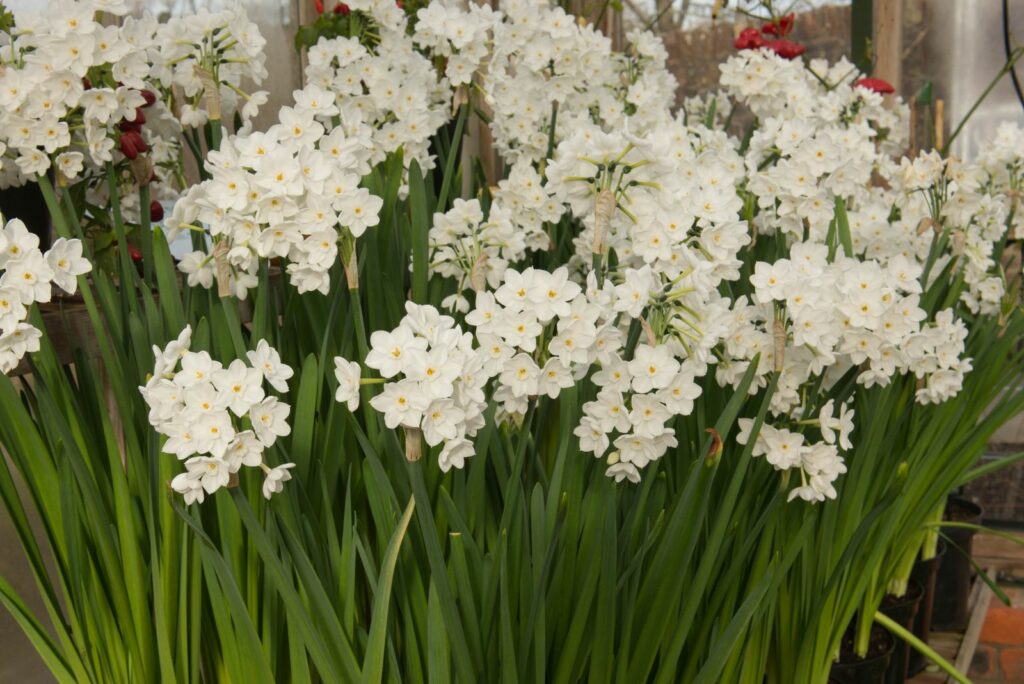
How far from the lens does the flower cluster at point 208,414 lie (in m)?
0.71

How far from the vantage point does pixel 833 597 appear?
1351 millimetres

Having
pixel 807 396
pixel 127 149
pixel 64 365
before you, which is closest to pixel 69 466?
pixel 64 365

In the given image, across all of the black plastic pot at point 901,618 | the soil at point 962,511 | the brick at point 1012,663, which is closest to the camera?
the black plastic pot at point 901,618

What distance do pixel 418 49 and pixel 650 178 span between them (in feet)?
2.04

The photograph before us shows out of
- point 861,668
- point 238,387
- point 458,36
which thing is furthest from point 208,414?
point 861,668

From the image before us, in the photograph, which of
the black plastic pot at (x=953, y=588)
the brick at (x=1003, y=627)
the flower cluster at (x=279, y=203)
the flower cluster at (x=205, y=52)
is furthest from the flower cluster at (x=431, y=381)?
the brick at (x=1003, y=627)

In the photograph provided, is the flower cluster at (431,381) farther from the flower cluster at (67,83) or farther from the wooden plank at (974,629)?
the wooden plank at (974,629)

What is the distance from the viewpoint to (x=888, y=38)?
3295 millimetres

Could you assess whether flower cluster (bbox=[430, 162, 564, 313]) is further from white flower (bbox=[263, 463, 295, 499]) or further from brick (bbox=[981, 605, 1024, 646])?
brick (bbox=[981, 605, 1024, 646])

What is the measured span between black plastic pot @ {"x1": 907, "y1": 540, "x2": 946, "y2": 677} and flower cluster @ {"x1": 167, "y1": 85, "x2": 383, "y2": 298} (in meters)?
1.53

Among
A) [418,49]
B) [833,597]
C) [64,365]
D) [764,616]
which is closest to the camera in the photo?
[64,365]

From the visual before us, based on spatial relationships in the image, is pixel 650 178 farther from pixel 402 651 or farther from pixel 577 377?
pixel 402 651

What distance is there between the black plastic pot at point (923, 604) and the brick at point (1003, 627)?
1.65 feet

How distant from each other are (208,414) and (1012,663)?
84.7 inches
